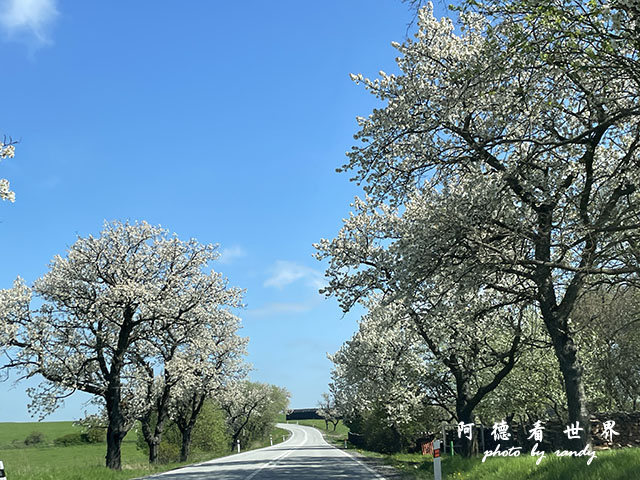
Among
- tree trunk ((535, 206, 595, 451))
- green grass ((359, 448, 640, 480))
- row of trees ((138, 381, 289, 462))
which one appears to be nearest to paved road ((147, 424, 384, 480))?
green grass ((359, 448, 640, 480))

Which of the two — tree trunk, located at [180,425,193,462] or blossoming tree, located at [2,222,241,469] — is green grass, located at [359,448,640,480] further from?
tree trunk, located at [180,425,193,462]

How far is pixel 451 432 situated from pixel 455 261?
23913 mm

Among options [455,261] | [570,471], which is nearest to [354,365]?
[455,261]

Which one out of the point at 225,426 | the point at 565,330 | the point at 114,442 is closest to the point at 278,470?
the point at 114,442

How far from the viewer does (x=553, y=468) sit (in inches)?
438

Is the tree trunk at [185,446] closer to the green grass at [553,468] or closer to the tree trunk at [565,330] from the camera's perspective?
the green grass at [553,468]

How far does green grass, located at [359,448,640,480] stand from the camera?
9.23 metres

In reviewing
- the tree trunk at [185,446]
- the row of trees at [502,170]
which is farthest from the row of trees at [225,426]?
the row of trees at [502,170]

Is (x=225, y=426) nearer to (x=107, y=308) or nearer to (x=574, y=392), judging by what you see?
(x=107, y=308)

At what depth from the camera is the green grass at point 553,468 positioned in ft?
30.3

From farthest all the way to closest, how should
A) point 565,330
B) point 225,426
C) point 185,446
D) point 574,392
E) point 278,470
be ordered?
1. point 225,426
2. point 185,446
3. point 278,470
4. point 565,330
5. point 574,392

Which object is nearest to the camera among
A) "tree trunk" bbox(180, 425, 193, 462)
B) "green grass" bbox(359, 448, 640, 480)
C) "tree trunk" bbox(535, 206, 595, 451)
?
"green grass" bbox(359, 448, 640, 480)

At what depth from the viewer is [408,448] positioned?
39.8 meters

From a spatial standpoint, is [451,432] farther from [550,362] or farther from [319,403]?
[319,403]
